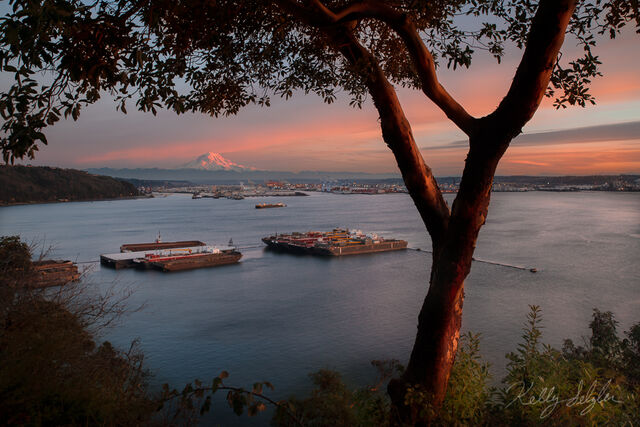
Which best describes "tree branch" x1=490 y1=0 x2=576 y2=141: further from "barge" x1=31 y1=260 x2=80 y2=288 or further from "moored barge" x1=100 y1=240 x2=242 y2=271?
"moored barge" x1=100 y1=240 x2=242 y2=271

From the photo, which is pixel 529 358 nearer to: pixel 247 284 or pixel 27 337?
pixel 27 337

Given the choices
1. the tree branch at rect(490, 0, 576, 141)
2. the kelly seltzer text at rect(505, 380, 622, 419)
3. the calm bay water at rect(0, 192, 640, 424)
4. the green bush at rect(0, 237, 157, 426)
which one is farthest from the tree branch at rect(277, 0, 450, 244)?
the calm bay water at rect(0, 192, 640, 424)

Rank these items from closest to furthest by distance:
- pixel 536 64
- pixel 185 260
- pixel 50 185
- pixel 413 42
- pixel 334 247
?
1. pixel 536 64
2. pixel 413 42
3. pixel 185 260
4. pixel 334 247
5. pixel 50 185

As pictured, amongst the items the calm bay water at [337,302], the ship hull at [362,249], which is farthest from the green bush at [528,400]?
the ship hull at [362,249]

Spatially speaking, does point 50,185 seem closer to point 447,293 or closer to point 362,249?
point 362,249

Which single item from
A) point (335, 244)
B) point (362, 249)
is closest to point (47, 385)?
point (362, 249)

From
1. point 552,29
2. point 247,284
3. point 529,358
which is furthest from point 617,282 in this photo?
point 552,29
